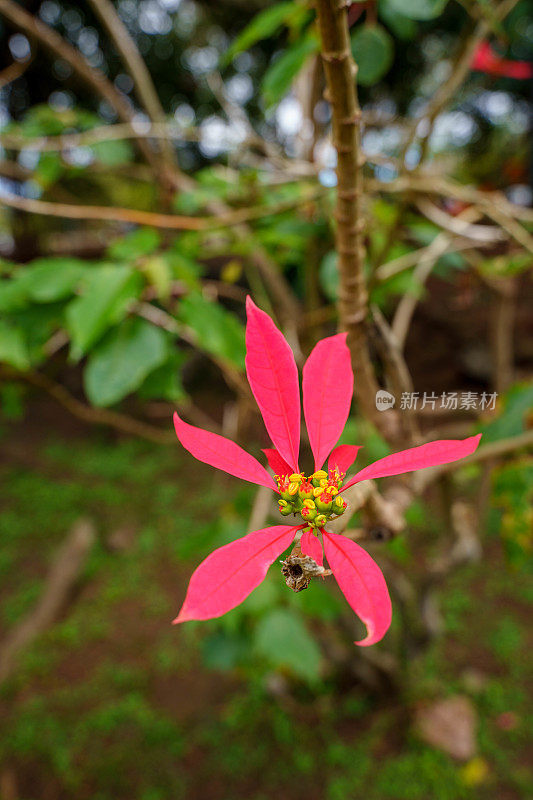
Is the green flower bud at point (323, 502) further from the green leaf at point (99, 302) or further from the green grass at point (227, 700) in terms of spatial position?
the green grass at point (227, 700)

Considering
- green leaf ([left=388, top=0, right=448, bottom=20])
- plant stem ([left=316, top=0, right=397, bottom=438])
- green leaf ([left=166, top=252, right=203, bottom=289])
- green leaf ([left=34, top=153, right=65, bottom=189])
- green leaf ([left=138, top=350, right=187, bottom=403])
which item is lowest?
plant stem ([left=316, top=0, right=397, bottom=438])

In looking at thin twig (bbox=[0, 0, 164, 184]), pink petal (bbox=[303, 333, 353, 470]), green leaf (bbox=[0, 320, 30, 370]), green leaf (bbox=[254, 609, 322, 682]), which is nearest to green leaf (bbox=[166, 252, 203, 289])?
green leaf (bbox=[0, 320, 30, 370])

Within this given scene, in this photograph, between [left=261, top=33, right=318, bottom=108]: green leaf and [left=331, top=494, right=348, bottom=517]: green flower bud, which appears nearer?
[left=331, top=494, right=348, bottom=517]: green flower bud

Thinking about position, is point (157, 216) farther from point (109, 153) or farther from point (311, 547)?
point (311, 547)

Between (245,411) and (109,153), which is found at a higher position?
(109,153)

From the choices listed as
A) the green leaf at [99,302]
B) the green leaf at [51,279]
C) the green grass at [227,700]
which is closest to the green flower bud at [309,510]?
the green leaf at [99,302]

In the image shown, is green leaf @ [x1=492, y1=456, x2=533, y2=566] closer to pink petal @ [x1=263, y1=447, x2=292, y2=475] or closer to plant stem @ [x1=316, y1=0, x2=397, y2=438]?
plant stem @ [x1=316, y1=0, x2=397, y2=438]

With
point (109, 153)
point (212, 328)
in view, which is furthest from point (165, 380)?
point (109, 153)
